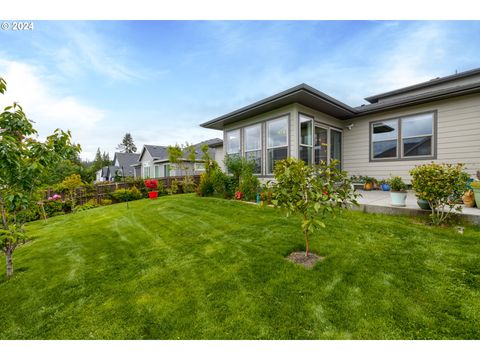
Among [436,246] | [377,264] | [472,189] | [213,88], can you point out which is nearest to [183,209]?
[377,264]

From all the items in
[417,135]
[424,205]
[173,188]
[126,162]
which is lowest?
[173,188]

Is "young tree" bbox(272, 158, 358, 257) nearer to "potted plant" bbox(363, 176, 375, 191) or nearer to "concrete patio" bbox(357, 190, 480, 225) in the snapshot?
"concrete patio" bbox(357, 190, 480, 225)

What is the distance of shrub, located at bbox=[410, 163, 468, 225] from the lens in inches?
128

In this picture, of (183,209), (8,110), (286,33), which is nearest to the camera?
(8,110)

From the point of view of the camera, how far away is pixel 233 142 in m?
8.93

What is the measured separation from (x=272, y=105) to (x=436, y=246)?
17.3 feet

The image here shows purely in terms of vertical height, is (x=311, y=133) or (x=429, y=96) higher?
(x=429, y=96)

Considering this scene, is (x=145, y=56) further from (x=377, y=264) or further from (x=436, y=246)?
(x=436, y=246)

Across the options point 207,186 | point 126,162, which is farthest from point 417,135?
point 126,162

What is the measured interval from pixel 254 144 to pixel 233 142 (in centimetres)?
132

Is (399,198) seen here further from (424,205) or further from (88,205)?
(88,205)

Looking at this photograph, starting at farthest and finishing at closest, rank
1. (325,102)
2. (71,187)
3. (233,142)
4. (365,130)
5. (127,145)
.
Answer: (127,145) → (71,187) → (233,142) → (365,130) → (325,102)

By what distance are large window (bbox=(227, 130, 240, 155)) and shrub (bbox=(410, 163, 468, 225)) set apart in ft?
19.9

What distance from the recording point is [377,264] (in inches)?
95.7
